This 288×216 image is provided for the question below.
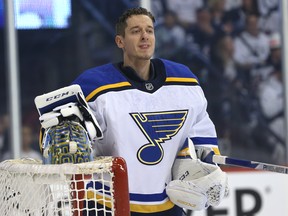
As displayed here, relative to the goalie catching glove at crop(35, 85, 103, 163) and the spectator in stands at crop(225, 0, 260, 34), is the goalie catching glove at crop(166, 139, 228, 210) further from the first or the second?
the spectator in stands at crop(225, 0, 260, 34)

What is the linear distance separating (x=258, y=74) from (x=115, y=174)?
109 inches

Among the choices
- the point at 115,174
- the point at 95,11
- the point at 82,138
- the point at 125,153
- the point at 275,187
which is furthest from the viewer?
the point at 95,11

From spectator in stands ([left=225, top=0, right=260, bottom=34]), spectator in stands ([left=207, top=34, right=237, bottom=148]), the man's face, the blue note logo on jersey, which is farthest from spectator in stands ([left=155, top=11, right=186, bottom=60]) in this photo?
the blue note logo on jersey

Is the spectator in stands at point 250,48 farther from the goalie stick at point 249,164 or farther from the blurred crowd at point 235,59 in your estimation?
the goalie stick at point 249,164

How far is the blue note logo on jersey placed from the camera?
270 centimetres

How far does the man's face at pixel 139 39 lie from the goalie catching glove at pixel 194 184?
1.03ft

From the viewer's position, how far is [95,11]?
4801mm

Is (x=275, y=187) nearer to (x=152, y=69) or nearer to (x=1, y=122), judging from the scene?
(x=1, y=122)

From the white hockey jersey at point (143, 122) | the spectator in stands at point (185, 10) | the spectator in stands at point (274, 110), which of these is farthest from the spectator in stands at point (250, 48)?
the white hockey jersey at point (143, 122)

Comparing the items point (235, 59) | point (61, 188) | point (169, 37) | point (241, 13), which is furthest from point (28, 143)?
point (61, 188)

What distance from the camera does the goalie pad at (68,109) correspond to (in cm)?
252

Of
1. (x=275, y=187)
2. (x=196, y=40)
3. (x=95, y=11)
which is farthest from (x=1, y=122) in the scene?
(x=275, y=187)

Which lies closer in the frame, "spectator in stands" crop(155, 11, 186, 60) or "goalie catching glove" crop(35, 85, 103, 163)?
"goalie catching glove" crop(35, 85, 103, 163)

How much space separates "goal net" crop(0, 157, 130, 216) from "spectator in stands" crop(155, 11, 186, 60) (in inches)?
90.9
